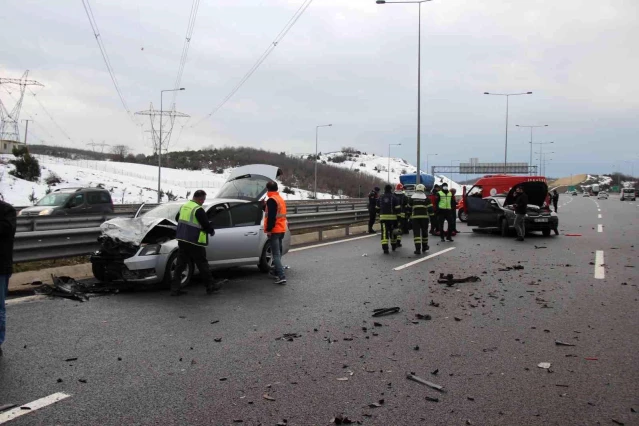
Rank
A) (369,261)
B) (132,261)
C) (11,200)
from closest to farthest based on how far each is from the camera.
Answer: (132,261), (369,261), (11,200)

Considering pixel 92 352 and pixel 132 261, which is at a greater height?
pixel 132 261

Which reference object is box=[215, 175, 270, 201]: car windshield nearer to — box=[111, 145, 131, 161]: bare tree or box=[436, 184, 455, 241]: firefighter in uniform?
box=[436, 184, 455, 241]: firefighter in uniform

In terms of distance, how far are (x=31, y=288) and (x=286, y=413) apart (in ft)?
20.8

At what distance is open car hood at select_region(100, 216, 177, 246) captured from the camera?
27.6 ft

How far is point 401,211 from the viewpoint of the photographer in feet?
48.4

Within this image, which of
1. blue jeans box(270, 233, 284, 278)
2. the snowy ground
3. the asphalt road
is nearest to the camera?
the asphalt road

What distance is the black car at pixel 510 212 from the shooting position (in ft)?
58.5

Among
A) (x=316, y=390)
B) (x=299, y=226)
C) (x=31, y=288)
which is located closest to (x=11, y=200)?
(x=299, y=226)

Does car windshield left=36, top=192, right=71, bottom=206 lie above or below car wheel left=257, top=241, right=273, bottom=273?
above

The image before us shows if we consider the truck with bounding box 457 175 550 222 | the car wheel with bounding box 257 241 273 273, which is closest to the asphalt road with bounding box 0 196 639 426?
the car wheel with bounding box 257 241 273 273

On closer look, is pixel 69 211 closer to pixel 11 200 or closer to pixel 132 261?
pixel 132 261

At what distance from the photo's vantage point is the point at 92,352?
5215 mm

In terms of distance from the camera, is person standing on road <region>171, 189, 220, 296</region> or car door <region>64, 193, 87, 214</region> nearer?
person standing on road <region>171, 189, 220, 296</region>

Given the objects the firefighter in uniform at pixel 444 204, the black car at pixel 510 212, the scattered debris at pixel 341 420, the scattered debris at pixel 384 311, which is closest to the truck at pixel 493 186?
the black car at pixel 510 212
